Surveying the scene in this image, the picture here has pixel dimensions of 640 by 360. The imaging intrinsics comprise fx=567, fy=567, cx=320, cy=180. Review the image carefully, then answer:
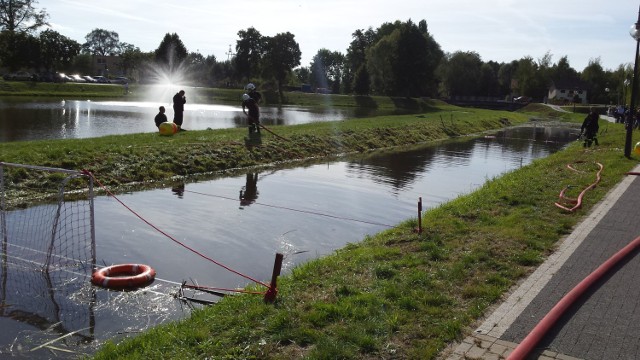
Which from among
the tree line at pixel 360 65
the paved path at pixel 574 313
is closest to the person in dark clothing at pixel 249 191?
the paved path at pixel 574 313

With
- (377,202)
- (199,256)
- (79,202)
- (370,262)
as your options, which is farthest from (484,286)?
(79,202)

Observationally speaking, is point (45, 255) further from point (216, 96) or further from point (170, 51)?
point (170, 51)

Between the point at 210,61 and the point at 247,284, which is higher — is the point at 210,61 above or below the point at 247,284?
above

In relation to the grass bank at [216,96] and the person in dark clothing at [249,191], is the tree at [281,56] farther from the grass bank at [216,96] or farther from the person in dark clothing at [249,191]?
the person in dark clothing at [249,191]

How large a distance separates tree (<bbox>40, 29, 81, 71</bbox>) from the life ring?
282ft

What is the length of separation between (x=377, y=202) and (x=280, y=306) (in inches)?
337

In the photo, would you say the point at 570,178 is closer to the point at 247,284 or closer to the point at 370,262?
the point at 370,262

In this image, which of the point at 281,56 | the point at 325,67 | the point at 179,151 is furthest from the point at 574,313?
the point at 325,67

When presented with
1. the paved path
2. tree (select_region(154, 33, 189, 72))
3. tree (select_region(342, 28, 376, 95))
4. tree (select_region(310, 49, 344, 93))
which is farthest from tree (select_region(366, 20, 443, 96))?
the paved path

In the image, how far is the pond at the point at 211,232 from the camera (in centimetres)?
679

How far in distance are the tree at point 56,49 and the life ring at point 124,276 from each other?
85.9 m

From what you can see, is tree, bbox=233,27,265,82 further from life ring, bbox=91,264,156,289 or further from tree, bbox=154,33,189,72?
life ring, bbox=91,264,156,289

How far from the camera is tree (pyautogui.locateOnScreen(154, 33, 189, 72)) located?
327 ft

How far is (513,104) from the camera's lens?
331ft
